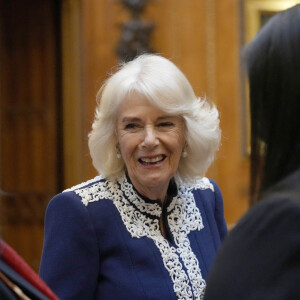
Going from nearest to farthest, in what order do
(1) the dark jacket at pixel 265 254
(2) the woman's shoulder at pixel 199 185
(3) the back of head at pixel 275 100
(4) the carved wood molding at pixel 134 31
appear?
(1) the dark jacket at pixel 265 254, (3) the back of head at pixel 275 100, (2) the woman's shoulder at pixel 199 185, (4) the carved wood molding at pixel 134 31

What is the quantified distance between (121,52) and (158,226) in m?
3.99

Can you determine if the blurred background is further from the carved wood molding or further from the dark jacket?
the dark jacket

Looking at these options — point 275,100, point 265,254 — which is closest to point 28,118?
point 275,100

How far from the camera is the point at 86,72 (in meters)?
6.43

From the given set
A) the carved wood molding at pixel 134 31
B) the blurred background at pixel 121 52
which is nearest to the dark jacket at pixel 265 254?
the blurred background at pixel 121 52

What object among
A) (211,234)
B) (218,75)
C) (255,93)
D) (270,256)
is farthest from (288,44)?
(218,75)

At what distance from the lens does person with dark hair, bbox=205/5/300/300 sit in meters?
1.19

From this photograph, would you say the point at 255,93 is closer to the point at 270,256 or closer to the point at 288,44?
the point at 288,44

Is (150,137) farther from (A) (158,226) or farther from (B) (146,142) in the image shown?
(A) (158,226)

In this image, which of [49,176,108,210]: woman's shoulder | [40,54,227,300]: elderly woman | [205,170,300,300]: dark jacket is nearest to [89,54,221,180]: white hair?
[40,54,227,300]: elderly woman

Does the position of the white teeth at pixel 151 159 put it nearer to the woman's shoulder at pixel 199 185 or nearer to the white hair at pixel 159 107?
the white hair at pixel 159 107

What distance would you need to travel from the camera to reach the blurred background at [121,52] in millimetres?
6289

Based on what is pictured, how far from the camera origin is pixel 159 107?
2416 mm

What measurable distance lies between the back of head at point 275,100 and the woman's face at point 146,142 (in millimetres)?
1056
